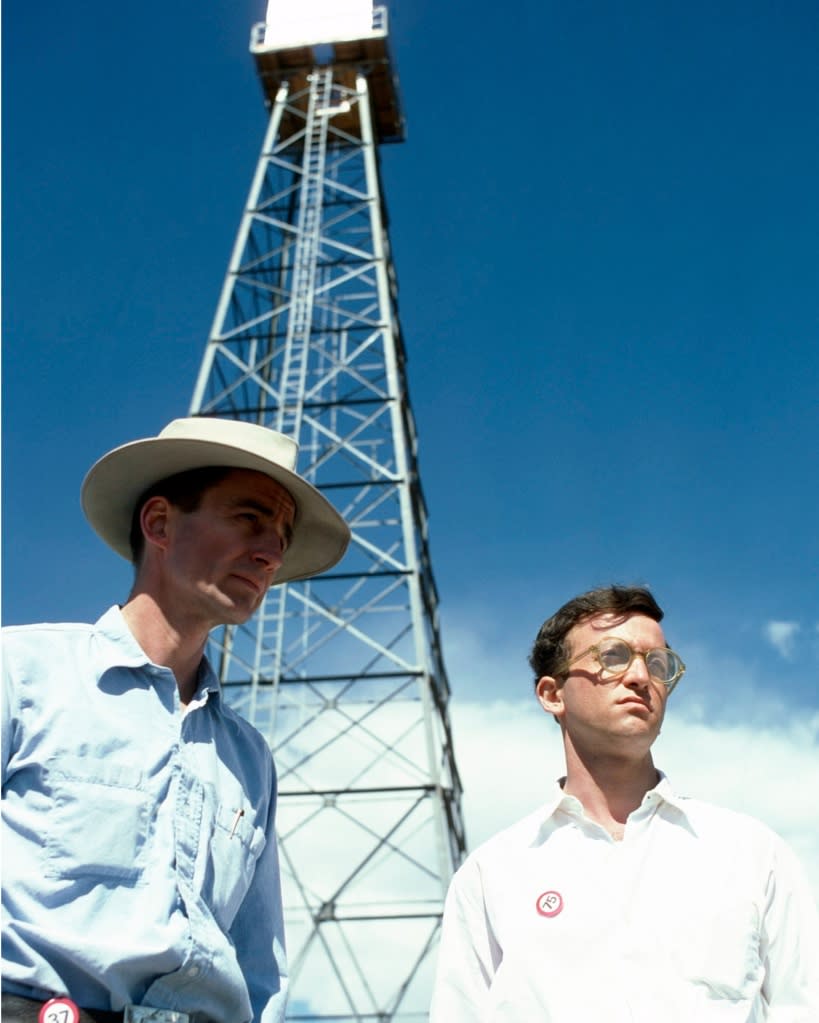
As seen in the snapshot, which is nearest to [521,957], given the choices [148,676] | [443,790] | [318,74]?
[148,676]

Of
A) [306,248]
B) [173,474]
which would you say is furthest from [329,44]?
[173,474]

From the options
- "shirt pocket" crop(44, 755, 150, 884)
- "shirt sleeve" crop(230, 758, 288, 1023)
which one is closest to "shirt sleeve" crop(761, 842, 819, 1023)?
"shirt sleeve" crop(230, 758, 288, 1023)

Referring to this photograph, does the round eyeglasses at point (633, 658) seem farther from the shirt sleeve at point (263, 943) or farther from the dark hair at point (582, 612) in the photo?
the shirt sleeve at point (263, 943)

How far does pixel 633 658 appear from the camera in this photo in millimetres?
2553

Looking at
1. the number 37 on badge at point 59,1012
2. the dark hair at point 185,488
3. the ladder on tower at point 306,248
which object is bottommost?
the number 37 on badge at point 59,1012

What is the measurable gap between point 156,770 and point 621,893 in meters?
0.98

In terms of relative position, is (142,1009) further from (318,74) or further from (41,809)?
(318,74)

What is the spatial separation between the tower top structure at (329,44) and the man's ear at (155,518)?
13.8m

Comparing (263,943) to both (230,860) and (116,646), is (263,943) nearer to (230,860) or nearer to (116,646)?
(230,860)

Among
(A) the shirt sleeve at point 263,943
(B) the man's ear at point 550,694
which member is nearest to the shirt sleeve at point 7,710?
(A) the shirt sleeve at point 263,943

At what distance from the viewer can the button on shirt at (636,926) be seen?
2.11 metres

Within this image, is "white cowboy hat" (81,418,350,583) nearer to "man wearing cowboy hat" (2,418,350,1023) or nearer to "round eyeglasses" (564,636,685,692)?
"man wearing cowboy hat" (2,418,350,1023)

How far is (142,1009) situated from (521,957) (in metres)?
0.76

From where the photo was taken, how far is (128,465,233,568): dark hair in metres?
2.58
